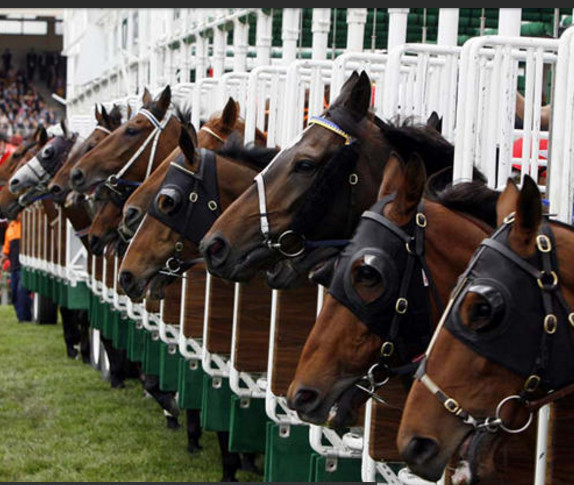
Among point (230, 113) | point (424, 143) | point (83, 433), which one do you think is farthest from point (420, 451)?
point (83, 433)

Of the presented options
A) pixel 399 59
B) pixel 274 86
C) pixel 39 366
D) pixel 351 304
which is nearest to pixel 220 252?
pixel 399 59

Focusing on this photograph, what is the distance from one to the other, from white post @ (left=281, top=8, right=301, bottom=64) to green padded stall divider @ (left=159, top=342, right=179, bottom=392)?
6.17ft

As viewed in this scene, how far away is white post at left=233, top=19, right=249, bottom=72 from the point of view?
839 centimetres

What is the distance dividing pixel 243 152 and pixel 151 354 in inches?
126

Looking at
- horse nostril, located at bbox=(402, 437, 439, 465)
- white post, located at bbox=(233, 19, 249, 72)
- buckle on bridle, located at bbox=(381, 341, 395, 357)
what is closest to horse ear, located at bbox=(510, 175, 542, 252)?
horse nostril, located at bbox=(402, 437, 439, 465)

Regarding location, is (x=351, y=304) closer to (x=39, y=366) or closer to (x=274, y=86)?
(x=274, y=86)

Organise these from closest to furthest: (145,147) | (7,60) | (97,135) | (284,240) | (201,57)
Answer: (284,240), (145,147), (97,135), (201,57), (7,60)

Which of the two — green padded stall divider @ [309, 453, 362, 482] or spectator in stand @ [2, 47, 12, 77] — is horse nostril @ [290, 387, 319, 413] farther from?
spectator in stand @ [2, 47, 12, 77]

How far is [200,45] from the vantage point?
419 inches

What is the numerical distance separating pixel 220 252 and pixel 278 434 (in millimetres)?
1196

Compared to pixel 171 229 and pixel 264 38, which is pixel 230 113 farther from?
pixel 264 38

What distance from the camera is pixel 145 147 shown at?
7426 millimetres

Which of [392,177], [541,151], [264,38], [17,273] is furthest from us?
[17,273]

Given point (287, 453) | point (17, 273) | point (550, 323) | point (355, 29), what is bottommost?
point (17, 273)
